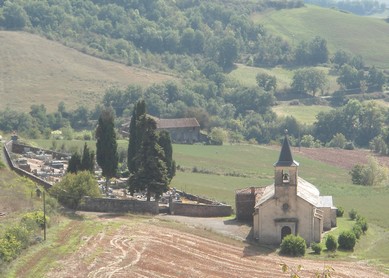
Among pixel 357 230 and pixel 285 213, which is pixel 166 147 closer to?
pixel 285 213

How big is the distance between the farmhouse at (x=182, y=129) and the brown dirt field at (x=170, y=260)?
2694 inches

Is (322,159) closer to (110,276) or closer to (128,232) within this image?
(128,232)

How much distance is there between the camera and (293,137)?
159 meters

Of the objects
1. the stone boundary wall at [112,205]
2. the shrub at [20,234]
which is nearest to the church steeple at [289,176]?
the stone boundary wall at [112,205]

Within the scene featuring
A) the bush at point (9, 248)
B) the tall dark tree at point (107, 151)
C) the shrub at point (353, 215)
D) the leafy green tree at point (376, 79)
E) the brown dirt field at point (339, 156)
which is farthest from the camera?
the leafy green tree at point (376, 79)

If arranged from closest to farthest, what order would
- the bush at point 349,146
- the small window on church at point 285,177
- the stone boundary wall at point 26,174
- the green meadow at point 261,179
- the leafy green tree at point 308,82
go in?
the small window on church at point 285,177 < the green meadow at point 261,179 < the stone boundary wall at point 26,174 < the bush at point 349,146 < the leafy green tree at point 308,82

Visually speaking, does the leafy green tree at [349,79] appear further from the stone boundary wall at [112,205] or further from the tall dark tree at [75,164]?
the stone boundary wall at [112,205]

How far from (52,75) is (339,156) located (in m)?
61.3

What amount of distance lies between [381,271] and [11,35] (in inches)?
5542

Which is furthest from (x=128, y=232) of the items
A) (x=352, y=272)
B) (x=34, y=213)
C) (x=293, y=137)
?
(x=293, y=137)

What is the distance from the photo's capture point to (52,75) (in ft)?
577

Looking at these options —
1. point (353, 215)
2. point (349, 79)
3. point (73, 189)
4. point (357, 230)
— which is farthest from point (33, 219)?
point (349, 79)

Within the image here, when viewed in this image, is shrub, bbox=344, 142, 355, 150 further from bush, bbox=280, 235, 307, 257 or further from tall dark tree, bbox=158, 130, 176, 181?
bush, bbox=280, 235, 307, 257

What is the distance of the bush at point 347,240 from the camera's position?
68.6m
